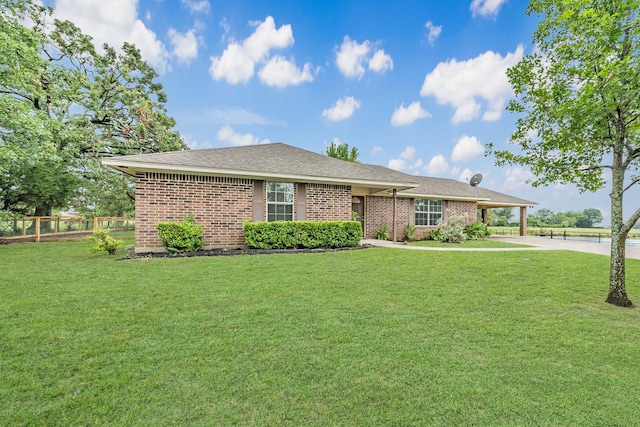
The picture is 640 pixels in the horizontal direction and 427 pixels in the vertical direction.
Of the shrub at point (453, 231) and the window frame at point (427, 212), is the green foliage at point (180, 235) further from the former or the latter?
the shrub at point (453, 231)

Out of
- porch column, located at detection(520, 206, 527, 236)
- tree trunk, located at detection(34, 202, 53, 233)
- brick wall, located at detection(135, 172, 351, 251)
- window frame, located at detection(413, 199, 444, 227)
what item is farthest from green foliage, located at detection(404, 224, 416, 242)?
tree trunk, located at detection(34, 202, 53, 233)

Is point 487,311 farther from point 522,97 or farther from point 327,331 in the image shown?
point 522,97

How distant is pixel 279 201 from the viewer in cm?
1102

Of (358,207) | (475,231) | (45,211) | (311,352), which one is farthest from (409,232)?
(45,211)

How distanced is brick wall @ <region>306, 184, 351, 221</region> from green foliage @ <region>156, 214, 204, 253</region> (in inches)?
167

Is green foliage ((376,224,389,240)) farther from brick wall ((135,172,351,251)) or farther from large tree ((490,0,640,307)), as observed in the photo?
large tree ((490,0,640,307))

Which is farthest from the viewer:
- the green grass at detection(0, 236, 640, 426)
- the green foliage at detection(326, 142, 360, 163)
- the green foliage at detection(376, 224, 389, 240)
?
the green foliage at detection(326, 142, 360, 163)

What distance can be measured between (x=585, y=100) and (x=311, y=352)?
17.9 feet

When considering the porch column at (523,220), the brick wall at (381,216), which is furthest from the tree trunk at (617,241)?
the porch column at (523,220)

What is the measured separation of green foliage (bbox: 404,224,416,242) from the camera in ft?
50.2

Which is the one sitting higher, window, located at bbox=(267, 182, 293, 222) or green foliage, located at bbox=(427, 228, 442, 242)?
window, located at bbox=(267, 182, 293, 222)

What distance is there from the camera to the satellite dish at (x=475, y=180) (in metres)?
20.9

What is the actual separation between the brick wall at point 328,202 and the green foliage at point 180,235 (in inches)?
167

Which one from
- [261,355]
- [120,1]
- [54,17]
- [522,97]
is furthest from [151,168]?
[54,17]
